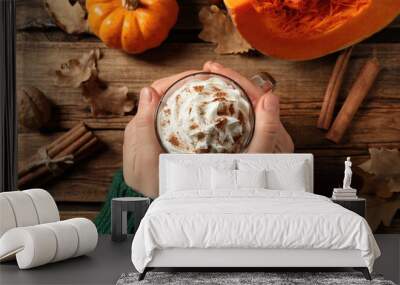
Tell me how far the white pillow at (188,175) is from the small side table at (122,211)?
0.24m

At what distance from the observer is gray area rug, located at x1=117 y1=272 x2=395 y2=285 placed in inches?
171

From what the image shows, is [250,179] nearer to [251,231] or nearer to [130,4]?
[251,231]

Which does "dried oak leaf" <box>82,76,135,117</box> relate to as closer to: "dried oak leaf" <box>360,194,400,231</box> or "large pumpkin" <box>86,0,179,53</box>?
"large pumpkin" <box>86,0,179,53</box>

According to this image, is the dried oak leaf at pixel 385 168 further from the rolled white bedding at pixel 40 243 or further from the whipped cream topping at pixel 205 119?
the rolled white bedding at pixel 40 243

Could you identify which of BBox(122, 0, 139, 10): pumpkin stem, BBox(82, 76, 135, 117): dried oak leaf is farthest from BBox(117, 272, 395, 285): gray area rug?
BBox(122, 0, 139, 10): pumpkin stem

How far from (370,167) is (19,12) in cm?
319

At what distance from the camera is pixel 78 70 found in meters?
6.50

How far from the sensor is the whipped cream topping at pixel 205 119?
5.82m

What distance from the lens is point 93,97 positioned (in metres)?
6.45

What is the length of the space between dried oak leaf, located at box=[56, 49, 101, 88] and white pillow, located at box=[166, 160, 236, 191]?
1165mm

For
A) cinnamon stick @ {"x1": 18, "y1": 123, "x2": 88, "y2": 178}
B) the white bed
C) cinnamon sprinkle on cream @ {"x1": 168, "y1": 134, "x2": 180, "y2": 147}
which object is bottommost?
the white bed

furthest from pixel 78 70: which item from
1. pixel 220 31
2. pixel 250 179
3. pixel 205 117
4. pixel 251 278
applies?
pixel 251 278

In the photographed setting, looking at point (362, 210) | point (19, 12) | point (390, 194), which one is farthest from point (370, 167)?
point (19, 12)

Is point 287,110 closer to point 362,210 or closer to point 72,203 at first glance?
point 362,210
